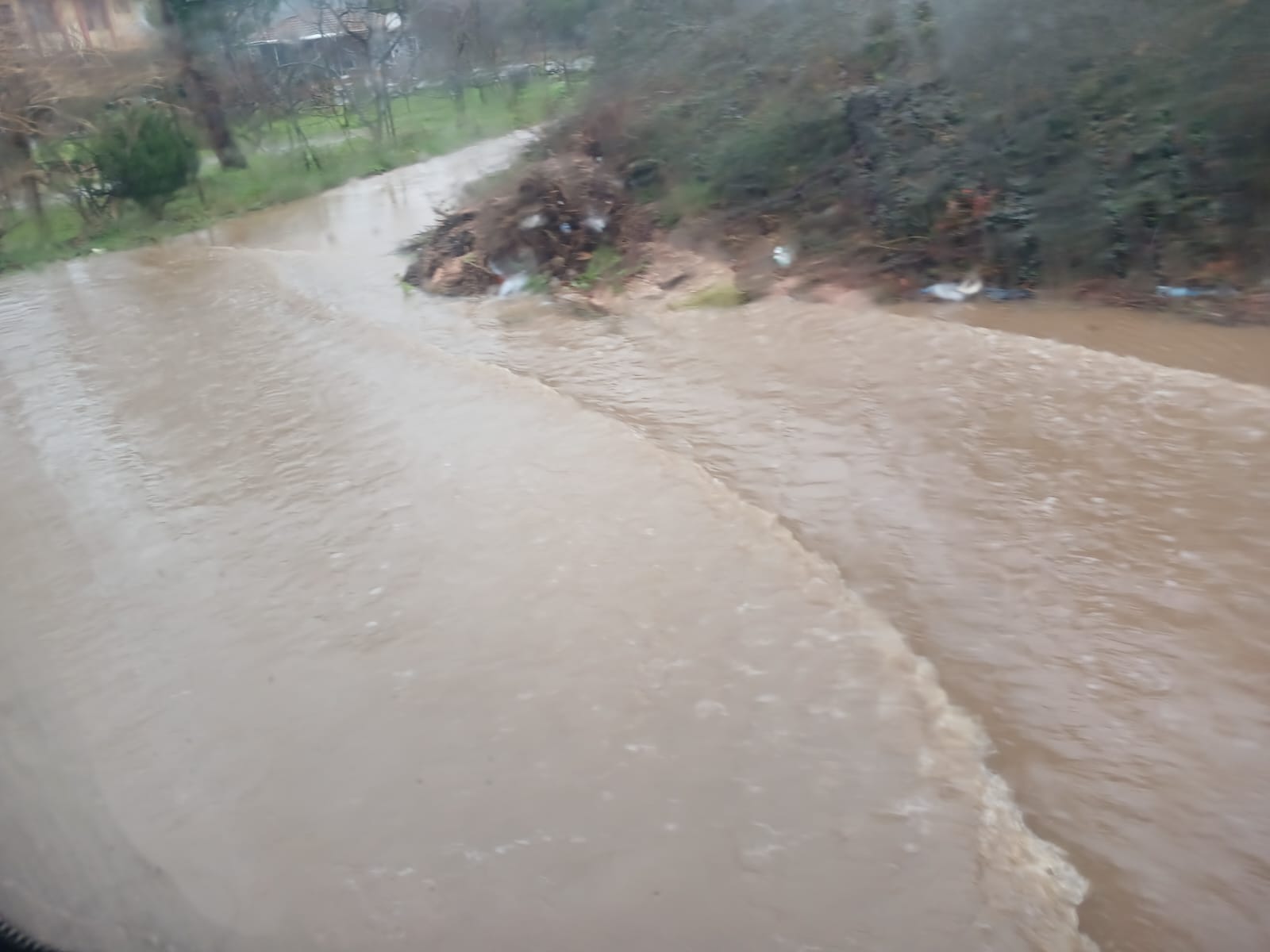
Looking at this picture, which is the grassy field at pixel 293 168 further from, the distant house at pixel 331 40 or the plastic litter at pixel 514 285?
the plastic litter at pixel 514 285

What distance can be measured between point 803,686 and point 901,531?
1.56 metres

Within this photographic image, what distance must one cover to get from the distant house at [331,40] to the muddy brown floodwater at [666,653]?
16887 mm

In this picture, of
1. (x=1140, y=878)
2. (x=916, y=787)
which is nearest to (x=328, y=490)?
(x=916, y=787)

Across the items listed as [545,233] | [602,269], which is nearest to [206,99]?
[545,233]

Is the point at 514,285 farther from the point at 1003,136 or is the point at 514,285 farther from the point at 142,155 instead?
the point at 142,155

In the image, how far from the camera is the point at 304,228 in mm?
17891

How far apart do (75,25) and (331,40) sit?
6876 millimetres

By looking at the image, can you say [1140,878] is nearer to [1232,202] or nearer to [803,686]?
[803,686]

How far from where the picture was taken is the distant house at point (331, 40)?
23.6 meters

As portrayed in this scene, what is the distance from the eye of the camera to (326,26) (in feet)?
78.0

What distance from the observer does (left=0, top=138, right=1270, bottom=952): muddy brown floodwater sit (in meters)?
3.59

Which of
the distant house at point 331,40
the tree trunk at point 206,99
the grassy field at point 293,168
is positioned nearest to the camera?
the grassy field at point 293,168

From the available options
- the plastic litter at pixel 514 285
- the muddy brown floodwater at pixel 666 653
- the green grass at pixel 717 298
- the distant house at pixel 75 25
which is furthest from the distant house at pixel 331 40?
the muddy brown floodwater at pixel 666 653

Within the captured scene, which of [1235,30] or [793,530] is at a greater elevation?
[1235,30]
